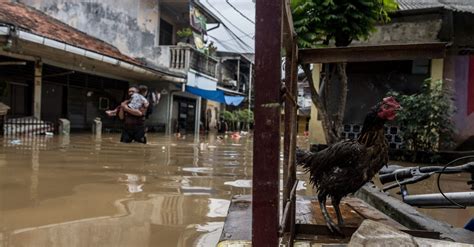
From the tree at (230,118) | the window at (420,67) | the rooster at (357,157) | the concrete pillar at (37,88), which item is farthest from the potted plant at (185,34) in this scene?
the rooster at (357,157)

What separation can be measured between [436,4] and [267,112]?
1064 cm

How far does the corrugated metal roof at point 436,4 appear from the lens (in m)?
9.76

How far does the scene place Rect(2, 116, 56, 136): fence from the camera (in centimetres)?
1041

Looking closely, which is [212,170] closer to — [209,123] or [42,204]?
[42,204]

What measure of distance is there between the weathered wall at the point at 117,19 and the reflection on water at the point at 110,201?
9018 mm

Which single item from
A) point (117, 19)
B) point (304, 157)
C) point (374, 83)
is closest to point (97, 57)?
point (117, 19)

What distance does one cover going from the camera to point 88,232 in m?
2.90

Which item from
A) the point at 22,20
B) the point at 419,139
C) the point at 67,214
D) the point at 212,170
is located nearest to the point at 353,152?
the point at 67,214

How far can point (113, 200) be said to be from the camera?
386cm

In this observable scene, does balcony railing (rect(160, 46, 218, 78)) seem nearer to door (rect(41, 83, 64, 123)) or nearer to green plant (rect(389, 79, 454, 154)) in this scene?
door (rect(41, 83, 64, 123))

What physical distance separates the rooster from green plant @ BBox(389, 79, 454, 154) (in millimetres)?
6971

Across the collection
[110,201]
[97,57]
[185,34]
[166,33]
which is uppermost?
[166,33]

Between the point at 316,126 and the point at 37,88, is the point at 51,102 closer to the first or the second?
the point at 37,88

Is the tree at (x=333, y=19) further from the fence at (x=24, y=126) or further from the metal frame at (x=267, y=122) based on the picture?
the fence at (x=24, y=126)
